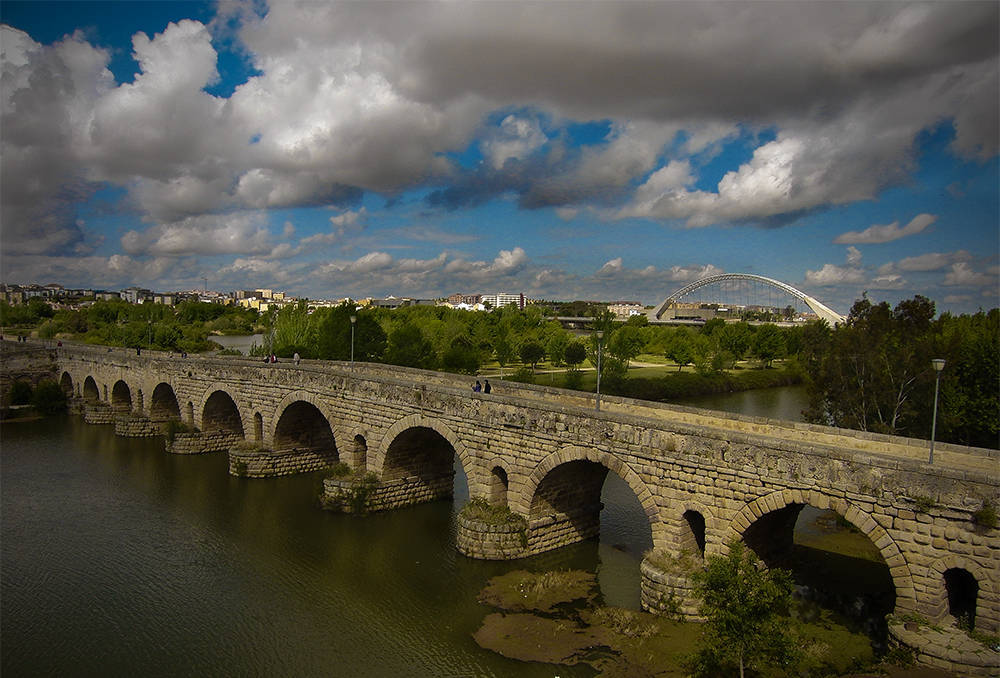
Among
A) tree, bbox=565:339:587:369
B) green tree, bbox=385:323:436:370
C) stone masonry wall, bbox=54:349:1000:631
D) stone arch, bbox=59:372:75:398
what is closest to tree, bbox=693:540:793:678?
stone masonry wall, bbox=54:349:1000:631

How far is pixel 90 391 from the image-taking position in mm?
38344

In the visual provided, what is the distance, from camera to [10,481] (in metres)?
23.6

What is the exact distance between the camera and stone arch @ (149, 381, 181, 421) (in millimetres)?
31547

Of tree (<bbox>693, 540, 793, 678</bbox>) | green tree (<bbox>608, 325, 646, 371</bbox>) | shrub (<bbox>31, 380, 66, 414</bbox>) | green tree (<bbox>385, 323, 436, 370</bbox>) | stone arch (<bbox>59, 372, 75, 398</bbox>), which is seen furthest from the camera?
green tree (<bbox>608, 325, 646, 371</bbox>)

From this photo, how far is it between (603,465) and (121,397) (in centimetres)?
3102

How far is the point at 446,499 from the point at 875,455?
1378 centimetres

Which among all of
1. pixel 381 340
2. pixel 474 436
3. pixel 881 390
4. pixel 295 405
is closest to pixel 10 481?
pixel 295 405

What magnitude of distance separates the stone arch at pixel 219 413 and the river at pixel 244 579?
4119mm

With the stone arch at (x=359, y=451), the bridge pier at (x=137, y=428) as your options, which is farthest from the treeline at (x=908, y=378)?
the bridge pier at (x=137, y=428)

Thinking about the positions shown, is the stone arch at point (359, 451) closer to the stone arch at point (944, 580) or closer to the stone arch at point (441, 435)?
the stone arch at point (441, 435)

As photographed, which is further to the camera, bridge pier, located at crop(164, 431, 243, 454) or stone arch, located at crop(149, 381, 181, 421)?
stone arch, located at crop(149, 381, 181, 421)

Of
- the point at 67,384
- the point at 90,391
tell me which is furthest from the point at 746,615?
the point at 67,384

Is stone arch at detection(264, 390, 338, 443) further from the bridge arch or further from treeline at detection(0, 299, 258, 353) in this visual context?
treeline at detection(0, 299, 258, 353)

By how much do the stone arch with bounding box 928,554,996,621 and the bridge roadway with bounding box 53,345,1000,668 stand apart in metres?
0.02
